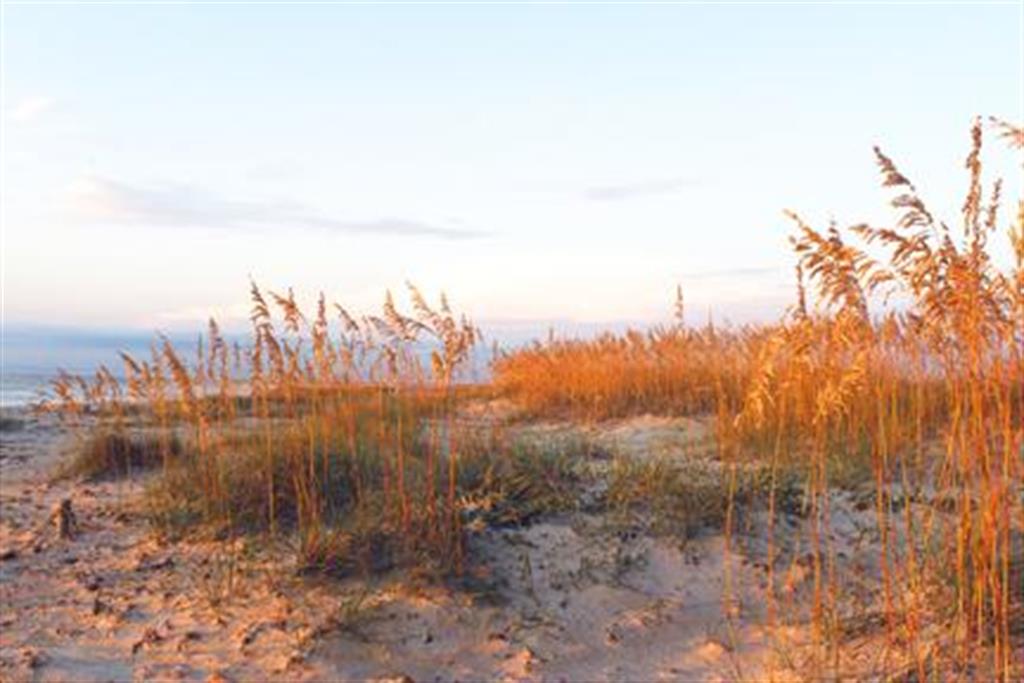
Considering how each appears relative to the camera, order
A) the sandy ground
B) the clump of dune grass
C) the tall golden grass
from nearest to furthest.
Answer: the tall golden grass
the sandy ground
the clump of dune grass

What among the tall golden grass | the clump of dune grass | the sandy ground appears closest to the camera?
the tall golden grass

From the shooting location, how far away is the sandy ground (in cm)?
439

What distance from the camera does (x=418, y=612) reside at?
15.7ft

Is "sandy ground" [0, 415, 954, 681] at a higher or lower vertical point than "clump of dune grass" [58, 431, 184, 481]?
lower

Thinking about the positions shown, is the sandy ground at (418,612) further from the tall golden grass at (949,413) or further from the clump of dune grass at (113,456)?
the clump of dune grass at (113,456)

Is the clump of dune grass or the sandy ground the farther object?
the clump of dune grass

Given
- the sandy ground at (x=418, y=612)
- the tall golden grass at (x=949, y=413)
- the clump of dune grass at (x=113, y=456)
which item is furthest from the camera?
the clump of dune grass at (x=113, y=456)

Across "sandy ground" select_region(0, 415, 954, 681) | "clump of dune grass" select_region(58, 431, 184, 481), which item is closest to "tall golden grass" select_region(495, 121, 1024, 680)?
"sandy ground" select_region(0, 415, 954, 681)

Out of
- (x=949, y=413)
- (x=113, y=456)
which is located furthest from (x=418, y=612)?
(x=113, y=456)

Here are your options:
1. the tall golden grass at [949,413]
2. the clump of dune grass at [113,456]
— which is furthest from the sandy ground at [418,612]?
the clump of dune grass at [113,456]

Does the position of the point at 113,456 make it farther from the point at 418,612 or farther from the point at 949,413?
the point at 949,413

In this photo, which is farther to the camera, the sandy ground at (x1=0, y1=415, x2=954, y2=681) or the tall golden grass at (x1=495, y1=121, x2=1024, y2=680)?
the sandy ground at (x1=0, y1=415, x2=954, y2=681)

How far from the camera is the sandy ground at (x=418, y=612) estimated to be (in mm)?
4391

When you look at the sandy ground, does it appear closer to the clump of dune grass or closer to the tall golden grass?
the tall golden grass
